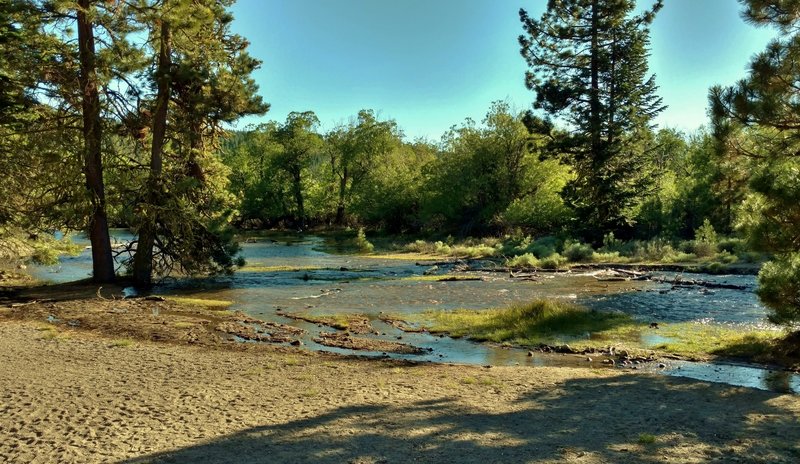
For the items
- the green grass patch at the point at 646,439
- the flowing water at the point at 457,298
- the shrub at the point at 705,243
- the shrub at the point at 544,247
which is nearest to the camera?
the green grass patch at the point at 646,439

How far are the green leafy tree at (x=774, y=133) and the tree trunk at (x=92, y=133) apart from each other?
57.2 feet

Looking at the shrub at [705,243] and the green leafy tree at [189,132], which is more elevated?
the green leafy tree at [189,132]

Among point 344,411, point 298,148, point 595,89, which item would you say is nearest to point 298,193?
point 298,148

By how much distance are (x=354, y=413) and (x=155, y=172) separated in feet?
51.5

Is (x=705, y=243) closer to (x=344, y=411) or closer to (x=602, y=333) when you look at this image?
(x=602, y=333)

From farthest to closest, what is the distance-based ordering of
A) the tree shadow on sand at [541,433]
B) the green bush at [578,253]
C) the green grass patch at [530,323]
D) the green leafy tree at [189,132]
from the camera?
the green bush at [578,253]
the green leafy tree at [189,132]
the green grass patch at [530,323]
the tree shadow on sand at [541,433]

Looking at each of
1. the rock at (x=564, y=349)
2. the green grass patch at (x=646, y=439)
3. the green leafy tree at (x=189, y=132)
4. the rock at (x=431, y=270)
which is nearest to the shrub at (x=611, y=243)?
the rock at (x=431, y=270)

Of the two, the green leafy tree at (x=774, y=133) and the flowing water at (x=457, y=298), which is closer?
the green leafy tree at (x=774, y=133)

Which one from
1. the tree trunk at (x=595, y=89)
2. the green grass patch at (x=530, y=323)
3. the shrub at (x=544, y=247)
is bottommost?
the green grass patch at (x=530, y=323)

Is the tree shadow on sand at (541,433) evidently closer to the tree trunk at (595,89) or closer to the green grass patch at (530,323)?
the green grass patch at (530,323)

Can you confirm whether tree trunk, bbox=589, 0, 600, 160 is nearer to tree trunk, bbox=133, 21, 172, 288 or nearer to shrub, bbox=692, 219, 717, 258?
shrub, bbox=692, 219, 717, 258

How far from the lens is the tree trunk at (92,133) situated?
1875 cm

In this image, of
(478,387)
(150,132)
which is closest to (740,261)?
(478,387)

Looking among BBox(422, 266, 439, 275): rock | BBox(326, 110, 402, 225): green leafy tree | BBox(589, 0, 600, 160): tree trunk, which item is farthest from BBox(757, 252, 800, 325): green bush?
BBox(326, 110, 402, 225): green leafy tree
